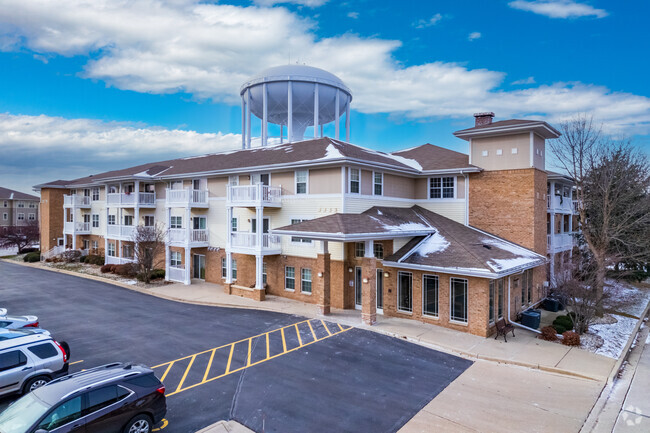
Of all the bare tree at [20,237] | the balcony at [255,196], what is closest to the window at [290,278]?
the balcony at [255,196]

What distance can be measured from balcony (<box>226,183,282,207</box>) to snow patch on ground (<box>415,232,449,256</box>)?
898 cm

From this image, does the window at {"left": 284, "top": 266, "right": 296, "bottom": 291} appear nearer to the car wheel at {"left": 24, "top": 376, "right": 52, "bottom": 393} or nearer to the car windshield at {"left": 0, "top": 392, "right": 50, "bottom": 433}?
the car wheel at {"left": 24, "top": 376, "right": 52, "bottom": 393}

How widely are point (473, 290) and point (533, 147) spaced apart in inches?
388

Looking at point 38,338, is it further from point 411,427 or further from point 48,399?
point 411,427

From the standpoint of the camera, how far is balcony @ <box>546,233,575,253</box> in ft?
82.1

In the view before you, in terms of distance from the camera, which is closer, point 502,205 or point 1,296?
point 502,205

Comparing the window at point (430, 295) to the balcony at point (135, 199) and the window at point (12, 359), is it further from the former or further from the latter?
the balcony at point (135, 199)

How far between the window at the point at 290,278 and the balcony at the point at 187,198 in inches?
348

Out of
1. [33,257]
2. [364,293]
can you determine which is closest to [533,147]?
[364,293]

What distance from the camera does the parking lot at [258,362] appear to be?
1005cm

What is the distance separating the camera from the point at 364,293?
1819cm

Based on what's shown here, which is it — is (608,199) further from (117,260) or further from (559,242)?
(117,260)

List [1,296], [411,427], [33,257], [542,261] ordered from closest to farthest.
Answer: [411,427]
[542,261]
[1,296]
[33,257]

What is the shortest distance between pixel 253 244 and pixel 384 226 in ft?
27.5
